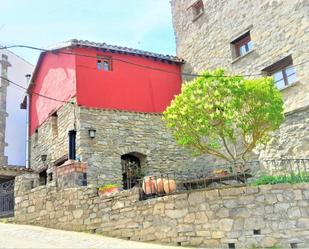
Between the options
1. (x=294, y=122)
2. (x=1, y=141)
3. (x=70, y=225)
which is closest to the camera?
(x=70, y=225)

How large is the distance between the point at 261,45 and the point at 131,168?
585 cm

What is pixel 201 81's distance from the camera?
10320 millimetres

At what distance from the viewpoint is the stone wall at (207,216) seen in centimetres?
739

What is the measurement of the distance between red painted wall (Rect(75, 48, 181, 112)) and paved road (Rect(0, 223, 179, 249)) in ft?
16.4

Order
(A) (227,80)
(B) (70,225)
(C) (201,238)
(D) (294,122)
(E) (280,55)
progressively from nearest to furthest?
(C) (201,238), (B) (70,225), (A) (227,80), (D) (294,122), (E) (280,55)

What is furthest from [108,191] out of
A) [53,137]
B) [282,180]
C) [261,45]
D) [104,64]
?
[261,45]

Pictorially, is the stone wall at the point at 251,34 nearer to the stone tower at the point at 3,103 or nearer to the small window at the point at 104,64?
the small window at the point at 104,64

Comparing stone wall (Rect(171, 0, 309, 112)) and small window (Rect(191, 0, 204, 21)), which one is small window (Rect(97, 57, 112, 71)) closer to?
stone wall (Rect(171, 0, 309, 112))

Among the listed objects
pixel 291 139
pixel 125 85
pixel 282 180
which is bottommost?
pixel 282 180

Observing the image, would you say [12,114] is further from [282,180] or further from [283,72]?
[282,180]

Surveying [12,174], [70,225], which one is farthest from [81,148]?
[12,174]

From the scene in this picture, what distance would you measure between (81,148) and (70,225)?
3.24 m

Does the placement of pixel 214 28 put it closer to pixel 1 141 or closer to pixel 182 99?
pixel 182 99

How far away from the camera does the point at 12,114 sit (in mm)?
18031
